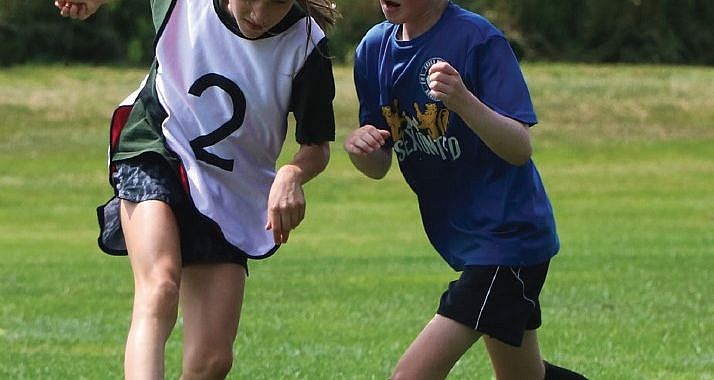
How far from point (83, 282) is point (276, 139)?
25.8 feet

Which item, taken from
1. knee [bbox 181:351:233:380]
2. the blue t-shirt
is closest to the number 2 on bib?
the blue t-shirt

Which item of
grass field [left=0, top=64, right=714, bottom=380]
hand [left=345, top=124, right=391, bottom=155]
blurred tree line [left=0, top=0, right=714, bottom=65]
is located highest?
hand [left=345, top=124, right=391, bottom=155]

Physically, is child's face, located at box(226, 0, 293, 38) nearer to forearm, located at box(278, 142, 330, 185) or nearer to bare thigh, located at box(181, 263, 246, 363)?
forearm, located at box(278, 142, 330, 185)

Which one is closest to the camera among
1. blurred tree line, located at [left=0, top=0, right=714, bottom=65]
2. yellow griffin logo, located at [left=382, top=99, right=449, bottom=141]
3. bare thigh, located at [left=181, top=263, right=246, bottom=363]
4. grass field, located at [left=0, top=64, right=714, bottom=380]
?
yellow griffin logo, located at [left=382, top=99, right=449, bottom=141]

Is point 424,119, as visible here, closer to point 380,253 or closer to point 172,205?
point 172,205

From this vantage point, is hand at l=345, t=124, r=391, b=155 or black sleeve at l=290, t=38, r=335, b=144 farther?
black sleeve at l=290, t=38, r=335, b=144

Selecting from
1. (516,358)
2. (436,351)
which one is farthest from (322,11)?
(516,358)

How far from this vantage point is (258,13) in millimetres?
5195

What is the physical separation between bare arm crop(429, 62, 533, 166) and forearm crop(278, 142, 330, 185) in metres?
0.55

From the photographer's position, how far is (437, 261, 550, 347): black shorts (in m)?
5.32

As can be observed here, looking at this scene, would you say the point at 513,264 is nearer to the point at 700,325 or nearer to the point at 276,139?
the point at 276,139

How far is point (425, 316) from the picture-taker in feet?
34.4

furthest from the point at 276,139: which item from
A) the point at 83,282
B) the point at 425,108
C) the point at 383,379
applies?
the point at 83,282

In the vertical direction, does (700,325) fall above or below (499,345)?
below
